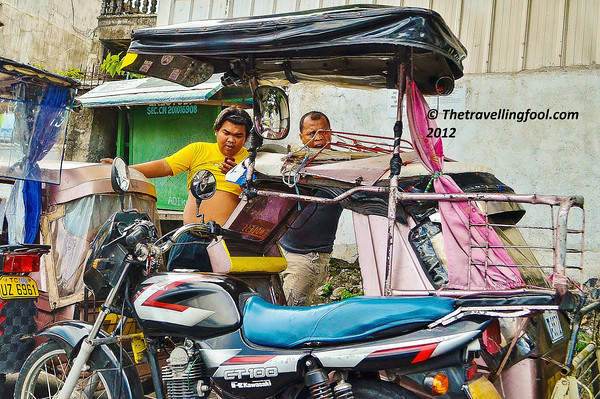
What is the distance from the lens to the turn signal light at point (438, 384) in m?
2.50

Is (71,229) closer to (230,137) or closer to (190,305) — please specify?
(230,137)

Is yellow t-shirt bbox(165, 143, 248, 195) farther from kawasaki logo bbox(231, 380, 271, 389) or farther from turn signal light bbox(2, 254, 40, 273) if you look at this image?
kawasaki logo bbox(231, 380, 271, 389)

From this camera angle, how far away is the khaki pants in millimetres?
4875

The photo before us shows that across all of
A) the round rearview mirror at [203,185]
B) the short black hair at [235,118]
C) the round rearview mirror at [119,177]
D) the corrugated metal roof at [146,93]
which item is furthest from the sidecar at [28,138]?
the corrugated metal roof at [146,93]

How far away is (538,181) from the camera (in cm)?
687

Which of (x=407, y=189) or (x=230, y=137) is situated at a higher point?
(x=230, y=137)

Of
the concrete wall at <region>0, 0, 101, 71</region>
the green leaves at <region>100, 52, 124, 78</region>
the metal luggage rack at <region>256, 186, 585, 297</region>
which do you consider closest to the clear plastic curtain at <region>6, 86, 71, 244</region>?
the metal luggage rack at <region>256, 186, 585, 297</region>

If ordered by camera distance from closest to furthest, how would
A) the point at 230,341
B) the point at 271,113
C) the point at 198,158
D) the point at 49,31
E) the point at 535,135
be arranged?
the point at 230,341 < the point at 271,113 < the point at 198,158 < the point at 535,135 < the point at 49,31

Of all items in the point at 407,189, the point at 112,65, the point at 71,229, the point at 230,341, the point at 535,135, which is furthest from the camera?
the point at 112,65

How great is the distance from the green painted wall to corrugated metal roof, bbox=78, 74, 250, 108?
0.51 metres

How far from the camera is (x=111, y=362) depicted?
10.8 ft

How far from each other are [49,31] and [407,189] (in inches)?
517

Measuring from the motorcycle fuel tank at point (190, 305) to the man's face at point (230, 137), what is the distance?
176cm

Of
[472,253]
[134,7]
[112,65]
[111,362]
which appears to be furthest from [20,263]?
[134,7]
